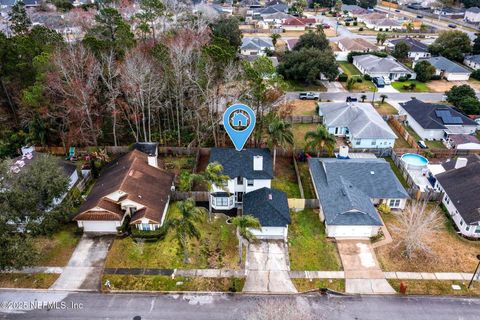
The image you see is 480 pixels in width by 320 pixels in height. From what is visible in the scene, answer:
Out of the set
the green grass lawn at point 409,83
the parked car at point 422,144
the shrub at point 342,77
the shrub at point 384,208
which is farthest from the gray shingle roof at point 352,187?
the shrub at point 342,77

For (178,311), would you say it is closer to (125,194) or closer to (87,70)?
(125,194)

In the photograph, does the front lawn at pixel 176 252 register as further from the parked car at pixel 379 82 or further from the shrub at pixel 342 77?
the parked car at pixel 379 82

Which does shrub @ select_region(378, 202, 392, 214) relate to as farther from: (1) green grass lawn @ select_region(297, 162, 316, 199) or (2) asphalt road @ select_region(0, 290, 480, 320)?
(2) asphalt road @ select_region(0, 290, 480, 320)

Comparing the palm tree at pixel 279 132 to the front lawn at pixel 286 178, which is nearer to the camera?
the palm tree at pixel 279 132

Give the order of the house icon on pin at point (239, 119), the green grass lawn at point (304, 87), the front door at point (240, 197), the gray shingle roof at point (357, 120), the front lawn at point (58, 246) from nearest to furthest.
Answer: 1. the front lawn at point (58, 246)
2. the front door at point (240, 197)
3. the house icon on pin at point (239, 119)
4. the gray shingle roof at point (357, 120)
5. the green grass lawn at point (304, 87)

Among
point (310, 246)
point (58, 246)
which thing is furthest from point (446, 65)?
point (58, 246)

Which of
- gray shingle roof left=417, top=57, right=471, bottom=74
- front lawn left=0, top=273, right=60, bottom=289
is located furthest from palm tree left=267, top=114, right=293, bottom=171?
gray shingle roof left=417, top=57, right=471, bottom=74
